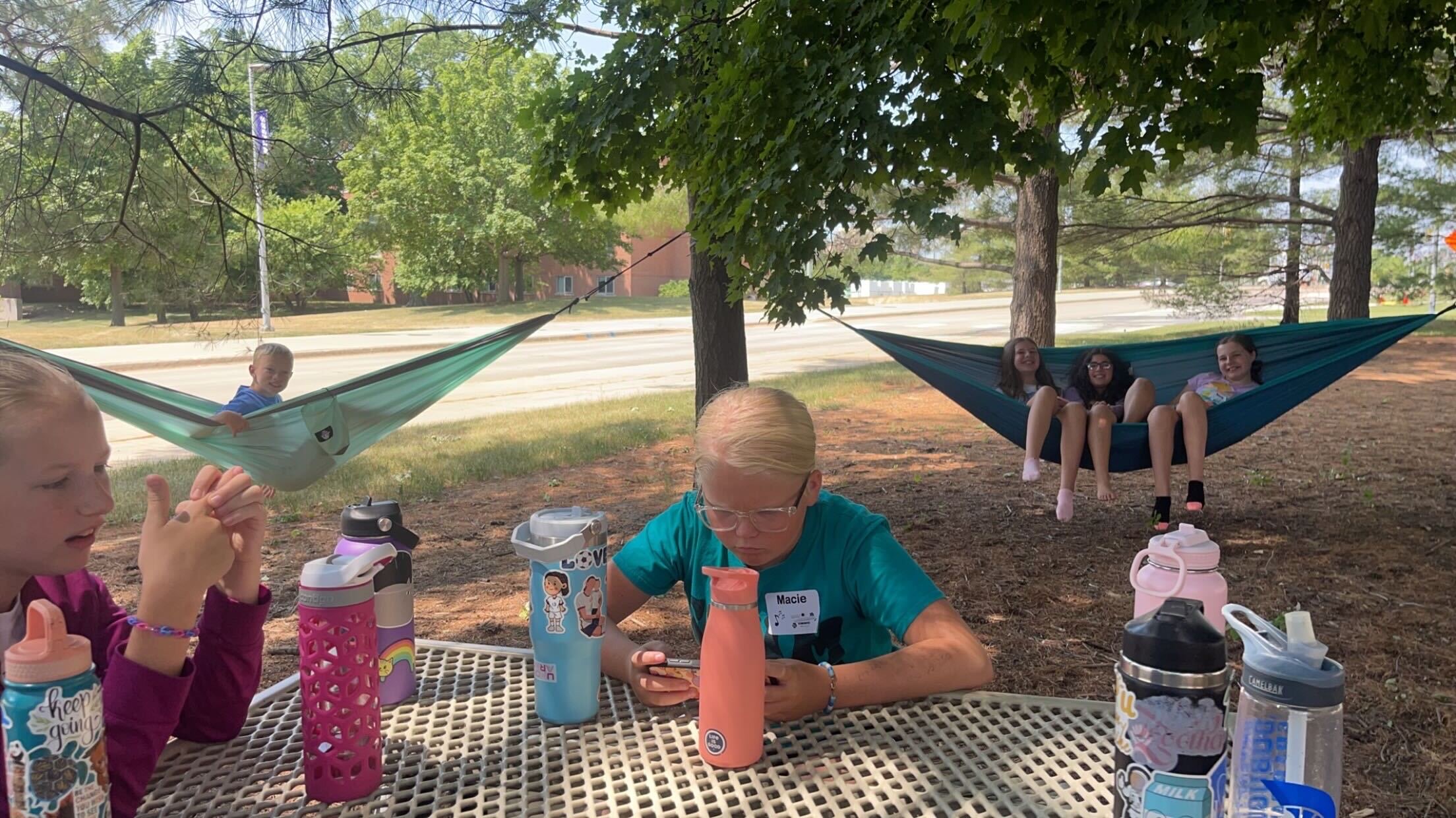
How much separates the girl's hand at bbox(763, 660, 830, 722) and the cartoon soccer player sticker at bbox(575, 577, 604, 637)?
21 cm

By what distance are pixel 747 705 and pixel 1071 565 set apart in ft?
9.32

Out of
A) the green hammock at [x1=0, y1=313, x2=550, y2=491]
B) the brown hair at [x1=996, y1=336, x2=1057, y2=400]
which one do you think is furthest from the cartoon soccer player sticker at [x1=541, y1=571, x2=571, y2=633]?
the brown hair at [x1=996, y1=336, x2=1057, y2=400]

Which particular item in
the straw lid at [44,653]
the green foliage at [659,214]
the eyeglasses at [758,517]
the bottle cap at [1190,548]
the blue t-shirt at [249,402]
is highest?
the green foliage at [659,214]

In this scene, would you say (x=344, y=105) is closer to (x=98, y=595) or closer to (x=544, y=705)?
(x=98, y=595)

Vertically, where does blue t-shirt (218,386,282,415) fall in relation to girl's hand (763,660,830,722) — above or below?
above

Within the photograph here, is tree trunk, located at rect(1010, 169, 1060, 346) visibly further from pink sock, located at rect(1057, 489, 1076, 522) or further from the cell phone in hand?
the cell phone in hand

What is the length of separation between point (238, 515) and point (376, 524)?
0.18m

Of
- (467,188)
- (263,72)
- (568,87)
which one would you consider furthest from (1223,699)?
(467,188)

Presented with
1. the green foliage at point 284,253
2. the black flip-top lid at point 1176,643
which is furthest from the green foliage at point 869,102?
the black flip-top lid at point 1176,643

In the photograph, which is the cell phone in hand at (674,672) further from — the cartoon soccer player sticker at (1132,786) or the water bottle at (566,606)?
the cartoon soccer player sticker at (1132,786)

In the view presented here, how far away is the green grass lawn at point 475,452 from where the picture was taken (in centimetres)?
513

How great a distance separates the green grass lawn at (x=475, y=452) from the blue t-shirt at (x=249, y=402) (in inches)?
37.7

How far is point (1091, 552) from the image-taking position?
12.1 ft

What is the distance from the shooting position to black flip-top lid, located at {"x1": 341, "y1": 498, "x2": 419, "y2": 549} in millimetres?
1112
